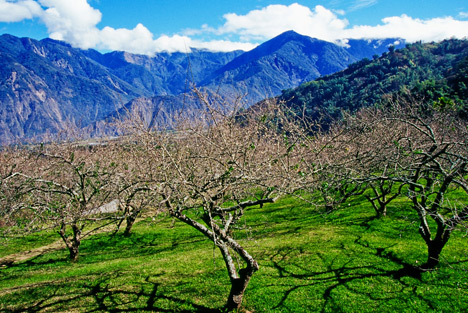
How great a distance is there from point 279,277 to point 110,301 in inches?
230

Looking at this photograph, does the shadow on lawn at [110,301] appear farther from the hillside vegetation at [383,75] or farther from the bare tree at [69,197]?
the hillside vegetation at [383,75]

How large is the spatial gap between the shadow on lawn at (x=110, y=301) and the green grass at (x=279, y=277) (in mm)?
33

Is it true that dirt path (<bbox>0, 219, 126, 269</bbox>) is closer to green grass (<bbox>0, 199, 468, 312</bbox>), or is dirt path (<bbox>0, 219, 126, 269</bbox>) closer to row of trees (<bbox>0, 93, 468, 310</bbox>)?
green grass (<bbox>0, 199, 468, 312</bbox>)

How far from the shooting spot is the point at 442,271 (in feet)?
33.1

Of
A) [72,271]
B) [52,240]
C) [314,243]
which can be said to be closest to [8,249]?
[52,240]

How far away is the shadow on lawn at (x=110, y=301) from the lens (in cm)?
894

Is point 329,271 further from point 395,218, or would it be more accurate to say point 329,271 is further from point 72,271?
point 72,271

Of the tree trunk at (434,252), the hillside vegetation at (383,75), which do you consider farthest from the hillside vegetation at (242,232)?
the hillside vegetation at (383,75)

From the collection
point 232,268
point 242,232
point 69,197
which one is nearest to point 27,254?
point 69,197

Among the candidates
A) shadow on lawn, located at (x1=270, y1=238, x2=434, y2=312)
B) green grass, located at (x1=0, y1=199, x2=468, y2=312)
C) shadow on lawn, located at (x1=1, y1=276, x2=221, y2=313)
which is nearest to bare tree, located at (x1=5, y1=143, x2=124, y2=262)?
green grass, located at (x1=0, y1=199, x2=468, y2=312)

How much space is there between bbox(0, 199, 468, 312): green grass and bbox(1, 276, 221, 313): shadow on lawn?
0.03 meters

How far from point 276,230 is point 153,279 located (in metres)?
9.31

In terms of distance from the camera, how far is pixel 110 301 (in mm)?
9453

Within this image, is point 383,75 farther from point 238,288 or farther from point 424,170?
point 238,288
